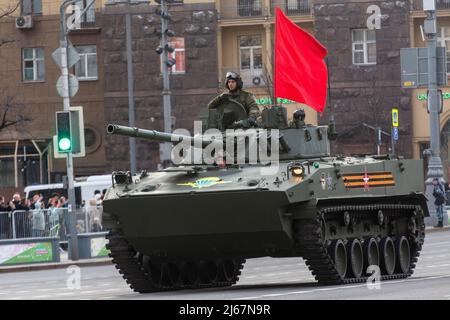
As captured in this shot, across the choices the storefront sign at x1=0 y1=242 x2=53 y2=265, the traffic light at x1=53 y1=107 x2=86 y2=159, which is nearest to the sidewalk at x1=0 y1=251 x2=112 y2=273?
the storefront sign at x1=0 y1=242 x2=53 y2=265

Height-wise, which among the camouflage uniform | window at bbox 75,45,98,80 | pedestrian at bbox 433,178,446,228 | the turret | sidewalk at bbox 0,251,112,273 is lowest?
sidewalk at bbox 0,251,112,273

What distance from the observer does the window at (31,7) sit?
195ft

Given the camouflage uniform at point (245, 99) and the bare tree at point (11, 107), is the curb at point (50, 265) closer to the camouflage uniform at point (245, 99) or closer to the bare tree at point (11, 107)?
the camouflage uniform at point (245, 99)

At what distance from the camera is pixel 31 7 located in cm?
5966

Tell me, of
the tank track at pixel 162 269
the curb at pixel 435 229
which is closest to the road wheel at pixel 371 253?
the tank track at pixel 162 269

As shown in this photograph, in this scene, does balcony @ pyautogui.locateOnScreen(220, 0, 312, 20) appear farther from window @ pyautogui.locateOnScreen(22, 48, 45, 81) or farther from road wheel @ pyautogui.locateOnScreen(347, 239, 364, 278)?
road wheel @ pyautogui.locateOnScreen(347, 239, 364, 278)

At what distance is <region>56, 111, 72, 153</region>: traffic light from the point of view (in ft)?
110

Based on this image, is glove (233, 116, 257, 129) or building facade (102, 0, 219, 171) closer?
glove (233, 116, 257, 129)

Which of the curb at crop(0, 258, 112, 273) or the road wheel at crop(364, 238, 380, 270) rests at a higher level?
the road wheel at crop(364, 238, 380, 270)

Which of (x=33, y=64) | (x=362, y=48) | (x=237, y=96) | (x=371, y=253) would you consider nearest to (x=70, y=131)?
(x=237, y=96)

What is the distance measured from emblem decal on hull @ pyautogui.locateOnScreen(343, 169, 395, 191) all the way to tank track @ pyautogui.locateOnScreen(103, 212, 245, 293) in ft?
6.88

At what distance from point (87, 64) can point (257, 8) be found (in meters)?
7.31
